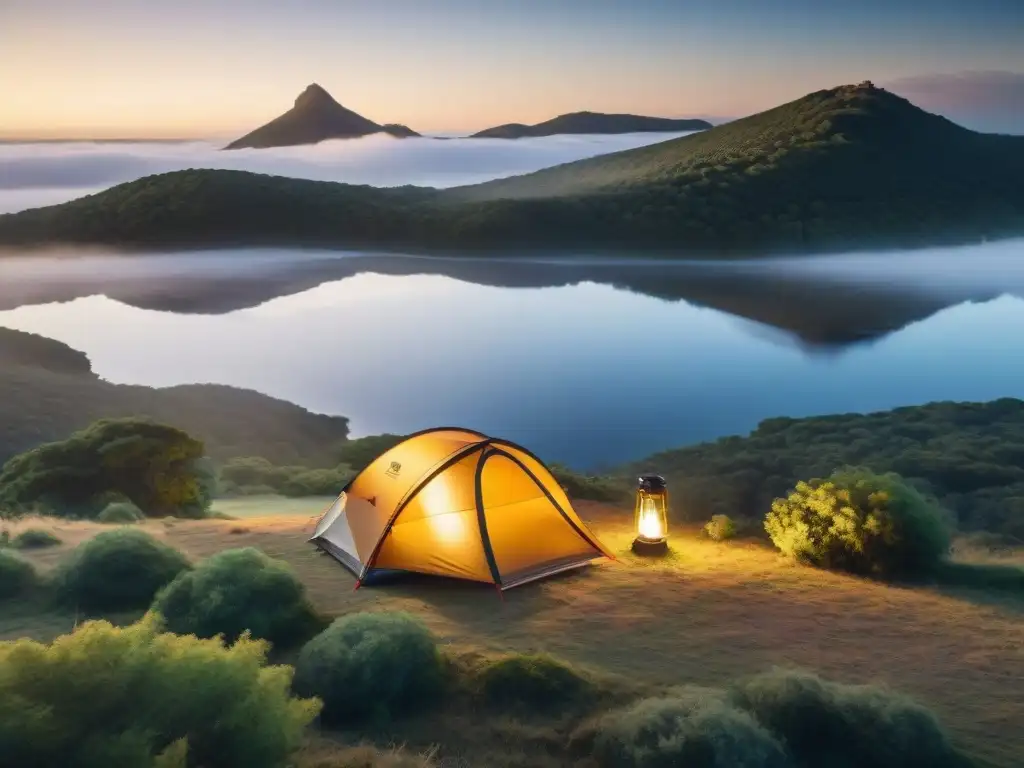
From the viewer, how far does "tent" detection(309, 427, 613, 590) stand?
9227 millimetres

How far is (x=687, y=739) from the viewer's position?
4.79 metres

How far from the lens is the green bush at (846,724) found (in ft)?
16.8

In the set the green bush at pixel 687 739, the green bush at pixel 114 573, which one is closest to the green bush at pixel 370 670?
the green bush at pixel 687 739

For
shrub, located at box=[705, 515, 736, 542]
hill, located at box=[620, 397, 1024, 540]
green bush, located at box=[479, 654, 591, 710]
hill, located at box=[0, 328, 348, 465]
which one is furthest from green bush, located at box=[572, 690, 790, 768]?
hill, located at box=[0, 328, 348, 465]

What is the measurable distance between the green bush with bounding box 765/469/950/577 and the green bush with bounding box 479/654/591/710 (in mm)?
4862

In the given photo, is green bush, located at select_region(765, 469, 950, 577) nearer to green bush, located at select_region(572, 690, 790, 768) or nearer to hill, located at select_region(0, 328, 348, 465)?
green bush, located at select_region(572, 690, 790, 768)

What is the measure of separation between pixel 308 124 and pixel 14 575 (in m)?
23.3

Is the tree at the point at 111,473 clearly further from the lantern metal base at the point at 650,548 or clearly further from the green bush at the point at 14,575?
the lantern metal base at the point at 650,548

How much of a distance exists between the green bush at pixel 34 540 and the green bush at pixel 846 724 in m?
8.37

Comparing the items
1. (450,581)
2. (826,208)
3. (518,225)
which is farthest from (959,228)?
(450,581)

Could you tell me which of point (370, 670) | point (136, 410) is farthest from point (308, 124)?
point (370, 670)

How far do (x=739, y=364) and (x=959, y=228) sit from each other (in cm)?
1589

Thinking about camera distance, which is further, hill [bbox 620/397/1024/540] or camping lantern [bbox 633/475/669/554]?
hill [bbox 620/397/1024/540]

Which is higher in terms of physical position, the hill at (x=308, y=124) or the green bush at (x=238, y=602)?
the hill at (x=308, y=124)
